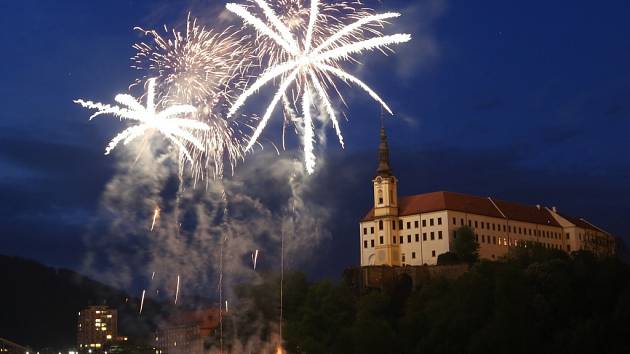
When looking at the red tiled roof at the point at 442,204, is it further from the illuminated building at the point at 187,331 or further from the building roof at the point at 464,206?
the illuminated building at the point at 187,331

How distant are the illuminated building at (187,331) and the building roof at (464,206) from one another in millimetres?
25689

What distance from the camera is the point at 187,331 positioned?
111562 mm

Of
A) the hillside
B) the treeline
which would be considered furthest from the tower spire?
the hillside

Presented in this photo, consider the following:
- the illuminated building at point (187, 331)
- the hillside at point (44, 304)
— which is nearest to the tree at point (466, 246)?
the illuminated building at point (187, 331)

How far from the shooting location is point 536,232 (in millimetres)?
101750

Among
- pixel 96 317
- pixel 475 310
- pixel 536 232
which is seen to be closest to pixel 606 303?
pixel 475 310

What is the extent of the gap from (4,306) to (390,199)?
299 ft

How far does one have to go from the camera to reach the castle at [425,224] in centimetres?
9038

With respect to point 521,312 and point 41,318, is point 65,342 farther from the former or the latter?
point 521,312

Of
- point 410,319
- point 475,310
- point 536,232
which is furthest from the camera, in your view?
point 536,232

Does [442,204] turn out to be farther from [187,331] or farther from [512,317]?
[512,317]

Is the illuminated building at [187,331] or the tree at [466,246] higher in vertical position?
the tree at [466,246]

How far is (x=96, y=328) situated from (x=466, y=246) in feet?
299

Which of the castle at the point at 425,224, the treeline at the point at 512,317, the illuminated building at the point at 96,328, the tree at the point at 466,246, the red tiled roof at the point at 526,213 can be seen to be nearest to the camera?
the treeline at the point at 512,317
